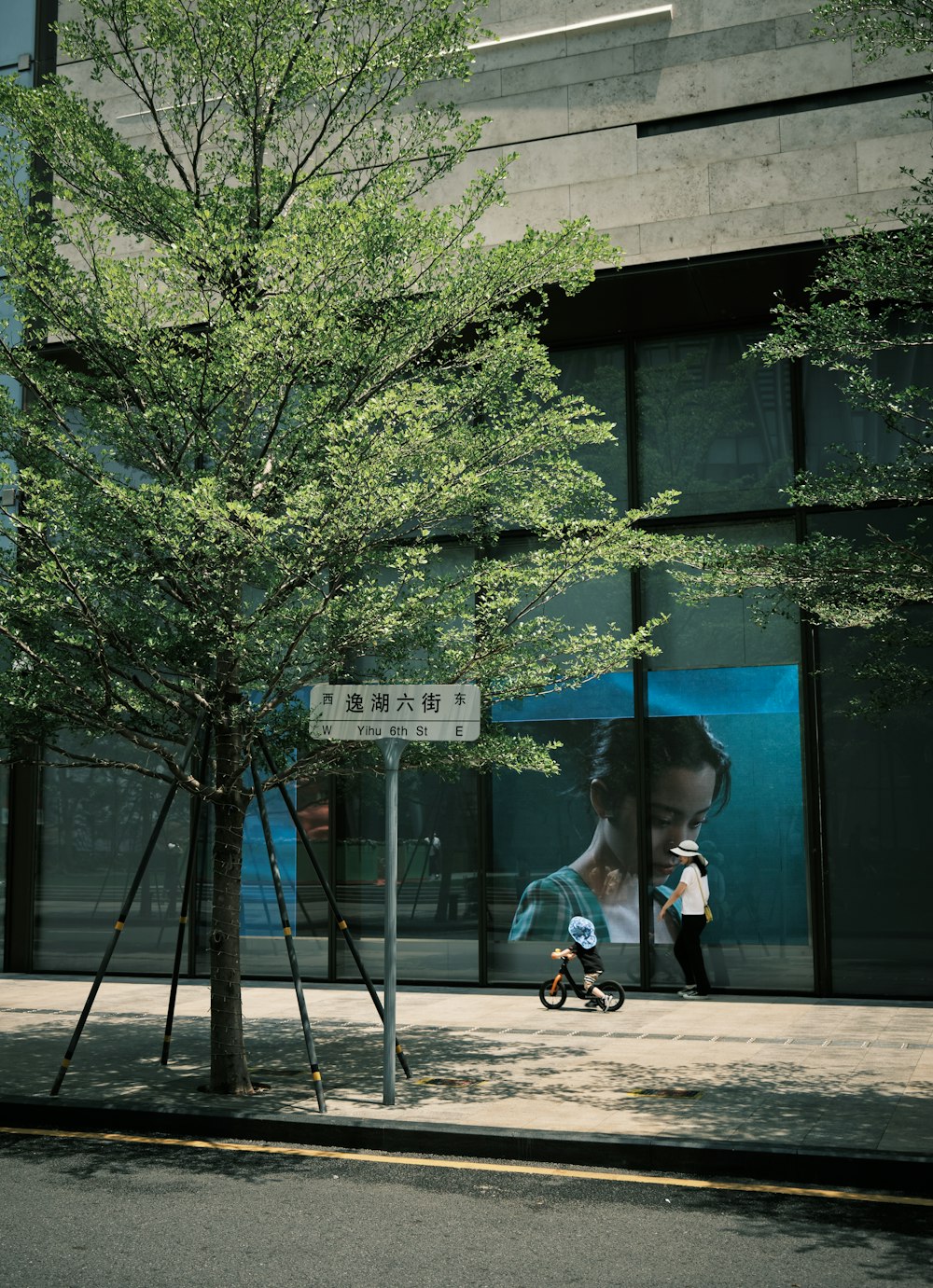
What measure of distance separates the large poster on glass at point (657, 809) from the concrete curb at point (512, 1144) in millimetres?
6214

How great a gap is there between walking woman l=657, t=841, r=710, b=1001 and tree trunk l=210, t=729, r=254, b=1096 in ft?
17.0

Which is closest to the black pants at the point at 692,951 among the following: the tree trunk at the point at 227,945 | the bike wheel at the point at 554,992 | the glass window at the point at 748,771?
the glass window at the point at 748,771

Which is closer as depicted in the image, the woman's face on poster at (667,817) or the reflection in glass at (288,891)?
the woman's face on poster at (667,817)

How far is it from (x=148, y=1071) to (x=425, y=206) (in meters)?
9.93

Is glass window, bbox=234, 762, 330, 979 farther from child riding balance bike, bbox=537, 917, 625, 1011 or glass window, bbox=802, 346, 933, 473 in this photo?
glass window, bbox=802, 346, 933, 473

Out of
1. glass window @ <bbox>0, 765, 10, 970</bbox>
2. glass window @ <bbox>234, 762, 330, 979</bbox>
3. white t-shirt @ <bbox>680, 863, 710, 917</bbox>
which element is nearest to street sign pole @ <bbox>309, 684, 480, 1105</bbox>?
white t-shirt @ <bbox>680, 863, 710, 917</bbox>

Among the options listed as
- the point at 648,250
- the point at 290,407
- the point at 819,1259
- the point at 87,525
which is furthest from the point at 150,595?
the point at 648,250

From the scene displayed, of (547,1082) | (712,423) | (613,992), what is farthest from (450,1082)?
(712,423)

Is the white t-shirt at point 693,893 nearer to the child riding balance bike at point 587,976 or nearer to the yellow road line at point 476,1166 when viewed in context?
the child riding balance bike at point 587,976

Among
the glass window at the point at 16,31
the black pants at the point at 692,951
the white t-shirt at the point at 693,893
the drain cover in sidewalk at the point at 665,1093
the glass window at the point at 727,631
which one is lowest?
the drain cover in sidewalk at the point at 665,1093

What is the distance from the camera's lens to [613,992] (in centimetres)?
1262

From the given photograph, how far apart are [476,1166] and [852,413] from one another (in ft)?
29.9

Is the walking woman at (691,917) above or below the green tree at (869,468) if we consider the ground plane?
below

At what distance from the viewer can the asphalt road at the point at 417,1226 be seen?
5289 millimetres
